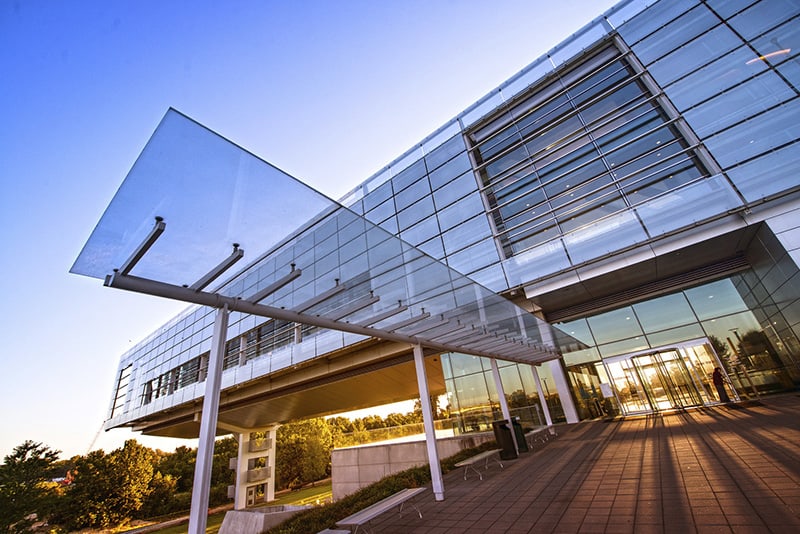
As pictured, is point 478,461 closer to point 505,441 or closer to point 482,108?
point 505,441

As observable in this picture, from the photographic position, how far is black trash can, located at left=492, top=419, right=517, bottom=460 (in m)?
10.3

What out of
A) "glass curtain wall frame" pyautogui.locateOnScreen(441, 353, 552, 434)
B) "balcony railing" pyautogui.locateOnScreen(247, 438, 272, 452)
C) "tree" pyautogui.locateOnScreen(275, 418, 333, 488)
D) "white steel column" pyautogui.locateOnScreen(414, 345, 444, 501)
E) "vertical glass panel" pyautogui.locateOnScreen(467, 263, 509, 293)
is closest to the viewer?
"white steel column" pyautogui.locateOnScreen(414, 345, 444, 501)

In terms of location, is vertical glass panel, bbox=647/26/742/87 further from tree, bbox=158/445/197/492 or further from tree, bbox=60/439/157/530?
tree, bbox=158/445/197/492

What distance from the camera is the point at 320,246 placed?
481 cm

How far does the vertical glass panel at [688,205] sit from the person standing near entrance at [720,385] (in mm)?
6708

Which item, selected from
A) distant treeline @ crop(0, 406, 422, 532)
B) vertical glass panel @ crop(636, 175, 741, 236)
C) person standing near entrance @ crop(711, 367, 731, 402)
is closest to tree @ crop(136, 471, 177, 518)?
distant treeline @ crop(0, 406, 422, 532)

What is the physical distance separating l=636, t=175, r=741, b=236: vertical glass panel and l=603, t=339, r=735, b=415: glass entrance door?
5.88 meters

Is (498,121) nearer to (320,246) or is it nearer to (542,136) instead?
(542,136)

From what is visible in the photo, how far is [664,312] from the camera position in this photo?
15.0 m

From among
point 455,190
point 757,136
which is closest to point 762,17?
point 757,136

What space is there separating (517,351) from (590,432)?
395 centimetres

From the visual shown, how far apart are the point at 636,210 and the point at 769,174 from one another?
3.75 m

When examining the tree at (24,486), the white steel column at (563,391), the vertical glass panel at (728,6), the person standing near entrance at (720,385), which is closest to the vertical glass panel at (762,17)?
the vertical glass panel at (728,6)

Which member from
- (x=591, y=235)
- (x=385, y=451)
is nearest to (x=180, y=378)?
(x=385, y=451)
